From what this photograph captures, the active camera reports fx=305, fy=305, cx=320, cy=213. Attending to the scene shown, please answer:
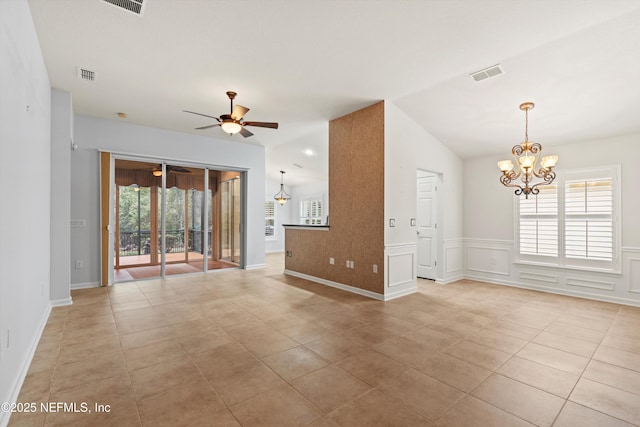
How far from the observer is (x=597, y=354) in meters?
2.84

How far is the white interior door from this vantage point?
6.00 metres

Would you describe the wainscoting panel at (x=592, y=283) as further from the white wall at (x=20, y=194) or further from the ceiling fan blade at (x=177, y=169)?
the ceiling fan blade at (x=177, y=169)

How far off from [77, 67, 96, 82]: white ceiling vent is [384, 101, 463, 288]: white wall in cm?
394

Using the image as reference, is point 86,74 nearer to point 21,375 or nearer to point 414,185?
point 21,375

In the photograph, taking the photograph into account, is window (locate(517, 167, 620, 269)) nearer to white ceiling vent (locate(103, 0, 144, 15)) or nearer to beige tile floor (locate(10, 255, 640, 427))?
beige tile floor (locate(10, 255, 640, 427))

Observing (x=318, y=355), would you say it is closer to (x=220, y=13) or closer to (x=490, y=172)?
(x=220, y=13)

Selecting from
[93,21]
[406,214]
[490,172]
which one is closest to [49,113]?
[93,21]

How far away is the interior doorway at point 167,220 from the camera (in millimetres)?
5949

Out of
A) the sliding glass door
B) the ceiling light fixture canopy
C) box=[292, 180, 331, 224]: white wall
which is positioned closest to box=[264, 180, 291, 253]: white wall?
box=[292, 180, 331, 224]: white wall

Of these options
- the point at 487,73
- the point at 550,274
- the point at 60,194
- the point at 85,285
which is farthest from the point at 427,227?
the point at 85,285

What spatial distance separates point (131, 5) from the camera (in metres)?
2.57

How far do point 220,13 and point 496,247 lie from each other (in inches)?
230

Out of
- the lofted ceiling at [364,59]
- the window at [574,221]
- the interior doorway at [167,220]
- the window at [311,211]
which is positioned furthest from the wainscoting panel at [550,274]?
the window at [311,211]

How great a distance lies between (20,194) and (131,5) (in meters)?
1.78
